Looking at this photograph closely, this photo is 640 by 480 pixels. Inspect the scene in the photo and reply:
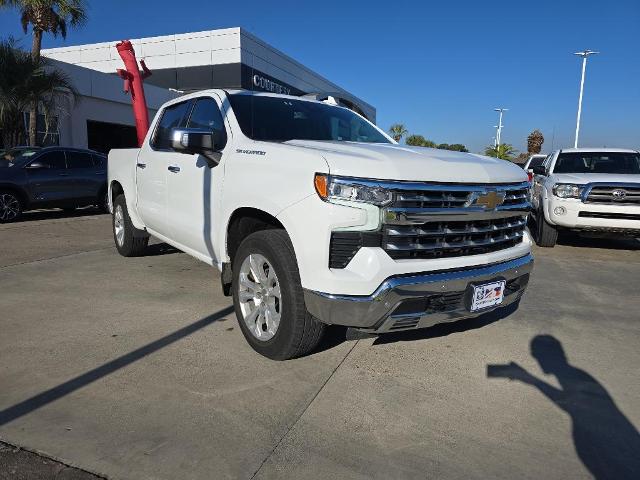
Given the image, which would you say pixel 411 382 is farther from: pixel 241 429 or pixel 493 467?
pixel 241 429

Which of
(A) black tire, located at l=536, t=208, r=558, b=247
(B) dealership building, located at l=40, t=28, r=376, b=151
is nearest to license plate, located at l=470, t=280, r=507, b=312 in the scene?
(A) black tire, located at l=536, t=208, r=558, b=247

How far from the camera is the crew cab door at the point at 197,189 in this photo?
12.5 ft

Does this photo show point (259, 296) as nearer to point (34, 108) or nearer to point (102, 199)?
point (102, 199)

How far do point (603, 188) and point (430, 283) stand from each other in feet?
18.7

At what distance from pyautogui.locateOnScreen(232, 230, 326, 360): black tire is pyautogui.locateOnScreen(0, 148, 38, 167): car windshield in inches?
358

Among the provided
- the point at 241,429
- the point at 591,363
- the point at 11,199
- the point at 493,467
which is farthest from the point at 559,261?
the point at 11,199

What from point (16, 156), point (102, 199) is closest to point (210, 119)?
point (16, 156)

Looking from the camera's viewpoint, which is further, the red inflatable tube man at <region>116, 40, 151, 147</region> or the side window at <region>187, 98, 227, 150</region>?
the red inflatable tube man at <region>116, 40, 151, 147</region>

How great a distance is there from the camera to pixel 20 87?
15797mm

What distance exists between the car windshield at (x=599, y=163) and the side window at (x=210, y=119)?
6.51 meters

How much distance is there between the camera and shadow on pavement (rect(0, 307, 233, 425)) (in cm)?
265

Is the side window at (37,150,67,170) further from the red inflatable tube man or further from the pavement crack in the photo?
the pavement crack

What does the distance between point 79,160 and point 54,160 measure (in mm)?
580

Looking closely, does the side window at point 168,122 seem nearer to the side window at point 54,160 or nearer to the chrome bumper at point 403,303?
the chrome bumper at point 403,303
